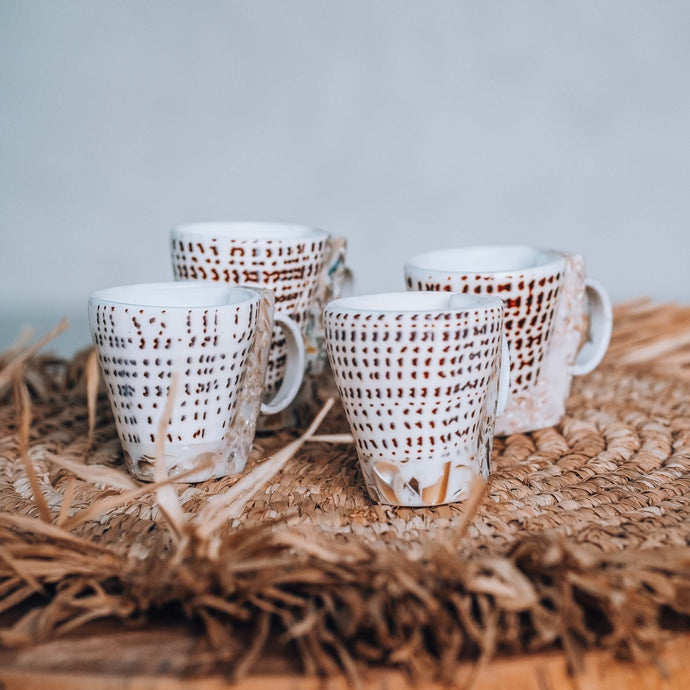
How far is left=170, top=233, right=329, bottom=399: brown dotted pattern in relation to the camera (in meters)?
0.77

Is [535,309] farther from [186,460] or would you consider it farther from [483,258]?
[186,460]

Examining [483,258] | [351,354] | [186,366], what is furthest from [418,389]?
[483,258]

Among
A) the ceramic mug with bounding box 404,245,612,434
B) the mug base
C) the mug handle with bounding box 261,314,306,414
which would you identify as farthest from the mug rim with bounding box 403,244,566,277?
the mug base

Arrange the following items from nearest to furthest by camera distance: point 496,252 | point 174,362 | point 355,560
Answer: point 355,560, point 174,362, point 496,252

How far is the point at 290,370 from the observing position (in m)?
0.78

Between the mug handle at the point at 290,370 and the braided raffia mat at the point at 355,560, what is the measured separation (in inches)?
2.3

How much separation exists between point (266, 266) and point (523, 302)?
205 millimetres

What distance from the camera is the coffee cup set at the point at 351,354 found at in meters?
0.60

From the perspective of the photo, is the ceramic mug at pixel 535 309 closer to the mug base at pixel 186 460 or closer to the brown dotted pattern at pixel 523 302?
the brown dotted pattern at pixel 523 302

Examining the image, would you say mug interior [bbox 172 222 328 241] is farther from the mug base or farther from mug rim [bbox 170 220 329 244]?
the mug base

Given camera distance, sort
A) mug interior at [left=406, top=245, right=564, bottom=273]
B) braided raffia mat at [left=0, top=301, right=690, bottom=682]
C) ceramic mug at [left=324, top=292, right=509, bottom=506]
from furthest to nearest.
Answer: mug interior at [left=406, top=245, right=564, bottom=273] < ceramic mug at [left=324, top=292, right=509, bottom=506] < braided raffia mat at [left=0, top=301, right=690, bottom=682]

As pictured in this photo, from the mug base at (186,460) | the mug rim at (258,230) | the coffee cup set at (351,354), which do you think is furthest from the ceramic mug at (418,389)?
the mug rim at (258,230)

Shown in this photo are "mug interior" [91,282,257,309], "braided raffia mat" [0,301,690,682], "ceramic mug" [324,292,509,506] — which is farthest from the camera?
"mug interior" [91,282,257,309]

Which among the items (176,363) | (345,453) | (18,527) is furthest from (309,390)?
(18,527)
